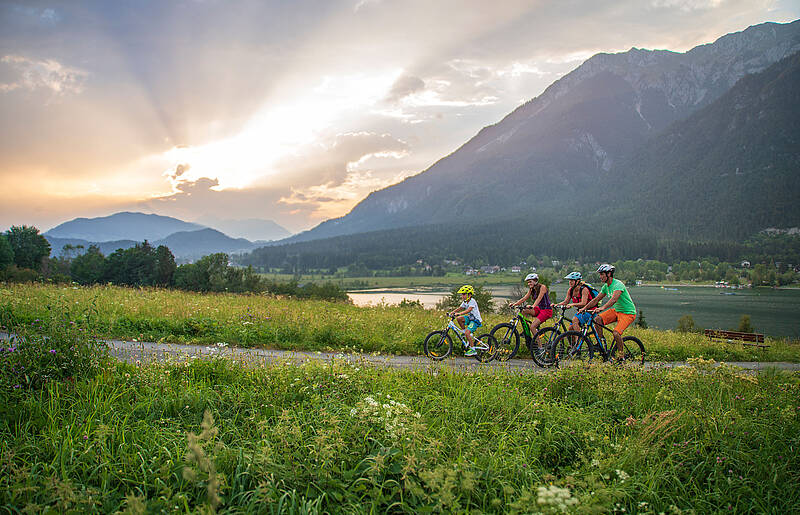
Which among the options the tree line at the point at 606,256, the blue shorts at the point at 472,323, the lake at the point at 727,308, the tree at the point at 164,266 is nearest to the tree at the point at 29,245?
the tree at the point at 164,266

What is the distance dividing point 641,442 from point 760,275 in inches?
5814

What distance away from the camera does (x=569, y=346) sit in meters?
8.75

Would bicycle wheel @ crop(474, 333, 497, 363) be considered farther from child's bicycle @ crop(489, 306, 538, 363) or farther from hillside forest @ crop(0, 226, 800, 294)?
hillside forest @ crop(0, 226, 800, 294)

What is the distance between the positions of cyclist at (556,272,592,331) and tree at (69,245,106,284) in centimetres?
6973

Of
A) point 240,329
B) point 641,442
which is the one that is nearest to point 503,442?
point 641,442

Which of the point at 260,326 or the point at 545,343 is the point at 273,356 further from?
the point at 545,343

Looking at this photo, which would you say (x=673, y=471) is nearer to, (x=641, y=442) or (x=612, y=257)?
(x=641, y=442)

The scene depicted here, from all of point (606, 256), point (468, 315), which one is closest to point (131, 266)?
point (468, 315)

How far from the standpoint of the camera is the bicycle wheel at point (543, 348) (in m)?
8.83

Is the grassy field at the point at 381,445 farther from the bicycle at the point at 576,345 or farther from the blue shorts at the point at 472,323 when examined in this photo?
the blue shorts at the point at 472,323

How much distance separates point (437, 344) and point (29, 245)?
6335 centimetres

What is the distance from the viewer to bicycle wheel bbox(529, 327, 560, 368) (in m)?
8.83

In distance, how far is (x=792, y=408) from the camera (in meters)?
4.86

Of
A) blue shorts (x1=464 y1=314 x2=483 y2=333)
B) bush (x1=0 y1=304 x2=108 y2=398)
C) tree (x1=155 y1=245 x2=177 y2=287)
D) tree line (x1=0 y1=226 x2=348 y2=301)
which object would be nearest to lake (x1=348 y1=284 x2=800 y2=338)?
tree line (x1=0 y1=226 x2=348 y2=301)
